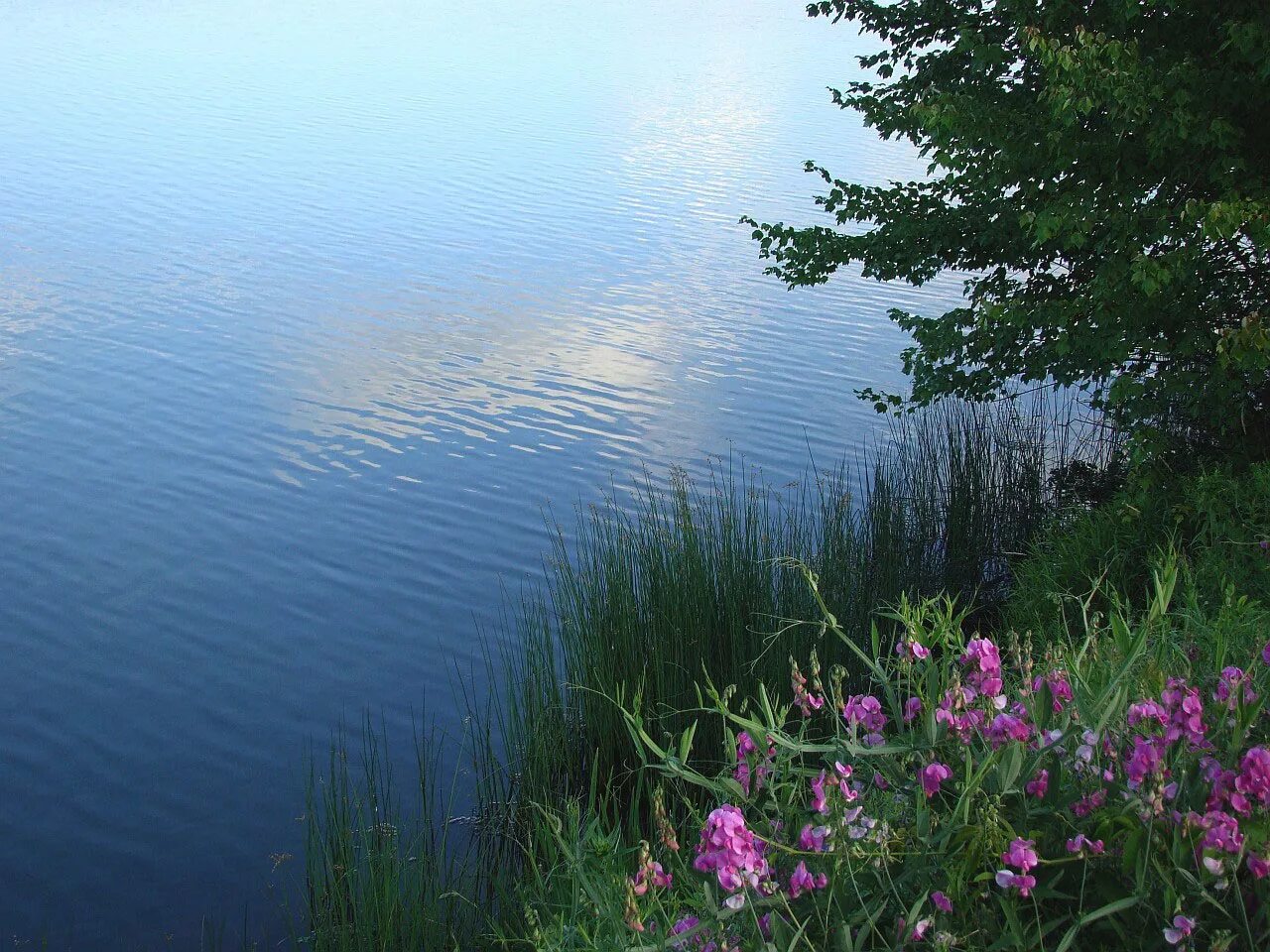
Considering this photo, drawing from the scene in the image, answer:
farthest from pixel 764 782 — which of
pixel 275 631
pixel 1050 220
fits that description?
pixel 275 631

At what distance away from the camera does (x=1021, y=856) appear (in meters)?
2.29

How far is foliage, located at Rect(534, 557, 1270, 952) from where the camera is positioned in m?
2.30

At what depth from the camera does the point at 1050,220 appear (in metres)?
5.88

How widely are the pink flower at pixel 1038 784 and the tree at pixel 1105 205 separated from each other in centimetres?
369

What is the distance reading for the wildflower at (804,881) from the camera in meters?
2.50

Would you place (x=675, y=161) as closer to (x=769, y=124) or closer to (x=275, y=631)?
(x=769, y=124)

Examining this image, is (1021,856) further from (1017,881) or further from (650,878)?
(650,878)

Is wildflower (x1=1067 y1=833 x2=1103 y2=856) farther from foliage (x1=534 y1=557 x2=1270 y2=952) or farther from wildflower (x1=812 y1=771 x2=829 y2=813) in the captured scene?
wildflower (x1=812 y1=771 x2=829 y2=813)

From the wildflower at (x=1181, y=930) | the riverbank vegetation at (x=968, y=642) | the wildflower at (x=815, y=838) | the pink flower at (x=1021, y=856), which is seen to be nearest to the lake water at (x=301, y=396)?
the riverbank vegetation at (x=968, y=642)

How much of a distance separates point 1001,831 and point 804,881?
39 centimetres

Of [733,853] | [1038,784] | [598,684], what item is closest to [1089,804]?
[1038,784]

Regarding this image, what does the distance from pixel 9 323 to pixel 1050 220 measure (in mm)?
10389

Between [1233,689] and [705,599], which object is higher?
[1233,689]

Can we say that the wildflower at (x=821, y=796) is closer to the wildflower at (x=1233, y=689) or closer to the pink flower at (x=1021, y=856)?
the pink flower at (x=1021, y=856)
